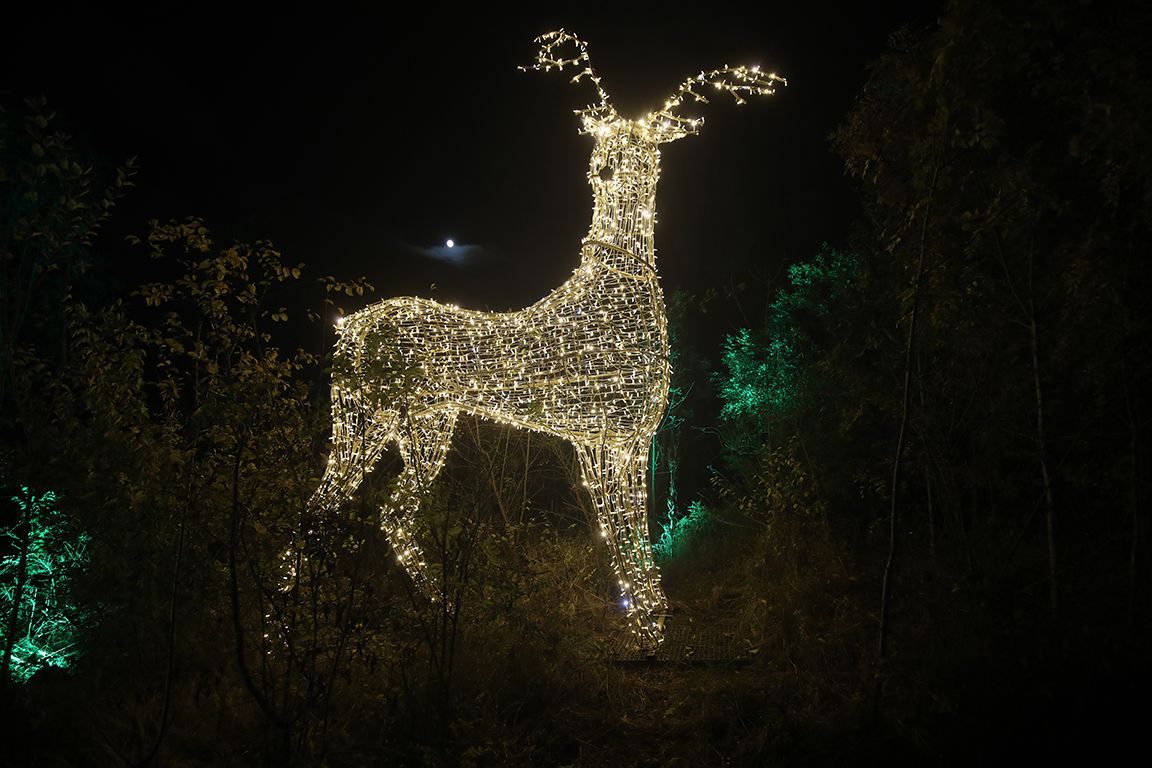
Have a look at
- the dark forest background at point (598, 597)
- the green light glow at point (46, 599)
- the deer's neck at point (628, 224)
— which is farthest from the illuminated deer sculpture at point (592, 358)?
Result: the green light glow at point (46, 599)

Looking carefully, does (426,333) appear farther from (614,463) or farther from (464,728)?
(464,728)

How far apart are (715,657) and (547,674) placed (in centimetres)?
124

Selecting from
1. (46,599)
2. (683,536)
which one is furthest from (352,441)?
(683,536)

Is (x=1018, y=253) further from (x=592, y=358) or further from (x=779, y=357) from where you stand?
(x=779, y=357)

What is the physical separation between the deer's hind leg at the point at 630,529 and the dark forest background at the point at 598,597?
1.02 feet


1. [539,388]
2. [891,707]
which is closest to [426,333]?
[539,388]

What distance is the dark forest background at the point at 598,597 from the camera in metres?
2.82

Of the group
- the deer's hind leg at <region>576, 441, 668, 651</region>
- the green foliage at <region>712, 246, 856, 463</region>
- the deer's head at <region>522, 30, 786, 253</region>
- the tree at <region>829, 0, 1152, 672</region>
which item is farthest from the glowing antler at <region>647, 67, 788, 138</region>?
the green foliage at <region>712, 246, 856, 463</region>

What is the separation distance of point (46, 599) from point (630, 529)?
3487mm

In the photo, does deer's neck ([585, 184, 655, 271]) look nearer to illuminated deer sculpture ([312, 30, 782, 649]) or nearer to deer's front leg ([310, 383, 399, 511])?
illuminated deer sculpture ([312, 30, 782, 649])

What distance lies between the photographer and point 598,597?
5.23 m

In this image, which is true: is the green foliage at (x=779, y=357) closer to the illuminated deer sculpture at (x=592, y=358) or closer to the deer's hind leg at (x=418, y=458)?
the illuminated deer sculpture at (x=592, y=358)

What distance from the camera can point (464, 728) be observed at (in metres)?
3.16

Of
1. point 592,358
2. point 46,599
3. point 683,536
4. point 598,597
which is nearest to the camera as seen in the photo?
point 46,599
